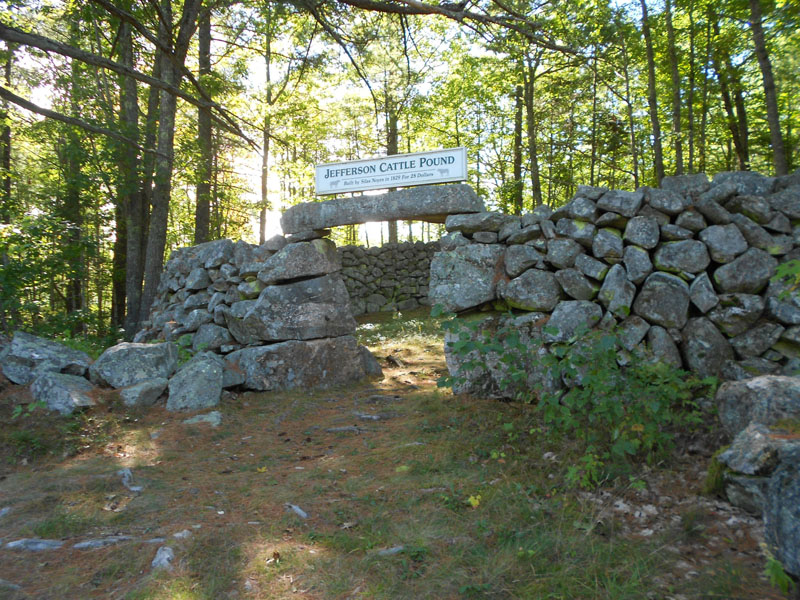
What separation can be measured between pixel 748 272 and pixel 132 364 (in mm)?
6697

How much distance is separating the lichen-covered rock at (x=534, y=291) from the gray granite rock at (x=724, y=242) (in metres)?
1.43

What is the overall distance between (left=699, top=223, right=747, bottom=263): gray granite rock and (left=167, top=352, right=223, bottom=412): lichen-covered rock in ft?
18.4

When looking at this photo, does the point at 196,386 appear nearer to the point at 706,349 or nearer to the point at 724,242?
the point at 706,349

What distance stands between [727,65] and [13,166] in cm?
1831

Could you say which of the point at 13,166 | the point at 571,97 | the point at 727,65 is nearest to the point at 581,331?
the point at 727,65

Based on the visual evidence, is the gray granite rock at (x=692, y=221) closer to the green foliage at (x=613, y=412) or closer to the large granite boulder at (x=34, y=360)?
the green foliage at (x=613, y=412)

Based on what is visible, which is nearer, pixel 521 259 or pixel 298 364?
pixel 521 259

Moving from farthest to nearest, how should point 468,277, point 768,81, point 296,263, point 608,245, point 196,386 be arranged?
point 296,263, point 768,81, point 196,386, point 468,277, point 608,245

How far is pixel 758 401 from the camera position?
133 inches

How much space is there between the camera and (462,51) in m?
17.0

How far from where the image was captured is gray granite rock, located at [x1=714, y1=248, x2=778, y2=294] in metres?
4.60

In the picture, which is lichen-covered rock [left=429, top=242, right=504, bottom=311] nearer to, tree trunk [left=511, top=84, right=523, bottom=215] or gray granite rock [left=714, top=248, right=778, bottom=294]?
gray granite rock [left=714, top=248, right=778, bottom=294]

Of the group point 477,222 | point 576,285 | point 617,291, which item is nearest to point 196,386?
point 477,222

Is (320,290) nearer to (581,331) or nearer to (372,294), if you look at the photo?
(581,331)
